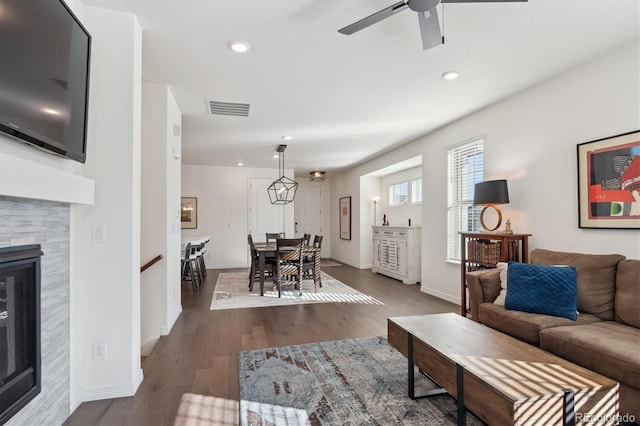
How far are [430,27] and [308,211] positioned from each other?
824cm

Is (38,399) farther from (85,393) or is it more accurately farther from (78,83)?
(78,83)

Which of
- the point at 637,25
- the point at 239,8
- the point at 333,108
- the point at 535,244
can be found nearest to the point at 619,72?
the point at 637,25

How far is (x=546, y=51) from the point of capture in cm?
277

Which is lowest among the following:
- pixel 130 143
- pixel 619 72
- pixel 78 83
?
pixel 130 143

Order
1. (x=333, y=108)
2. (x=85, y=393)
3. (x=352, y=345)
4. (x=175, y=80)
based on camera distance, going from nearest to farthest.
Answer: (x=85, y=393) < (x=352, y=345) < (x=175, y=80) < (x=333, y=108)

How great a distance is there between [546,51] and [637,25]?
0.55 meters

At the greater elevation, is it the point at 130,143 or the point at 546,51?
the point at 546,51

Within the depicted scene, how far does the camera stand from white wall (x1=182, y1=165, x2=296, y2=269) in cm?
801

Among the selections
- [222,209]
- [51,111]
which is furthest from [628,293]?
[222,209]

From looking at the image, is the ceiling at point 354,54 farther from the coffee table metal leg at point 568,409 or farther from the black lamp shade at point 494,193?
the coffee table metal leg at point 568,409

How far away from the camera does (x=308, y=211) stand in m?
10.1

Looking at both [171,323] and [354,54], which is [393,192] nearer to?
[354,54]

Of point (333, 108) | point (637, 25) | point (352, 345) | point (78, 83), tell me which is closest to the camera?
point (78, 83)

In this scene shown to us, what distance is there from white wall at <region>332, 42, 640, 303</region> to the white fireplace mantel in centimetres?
396
